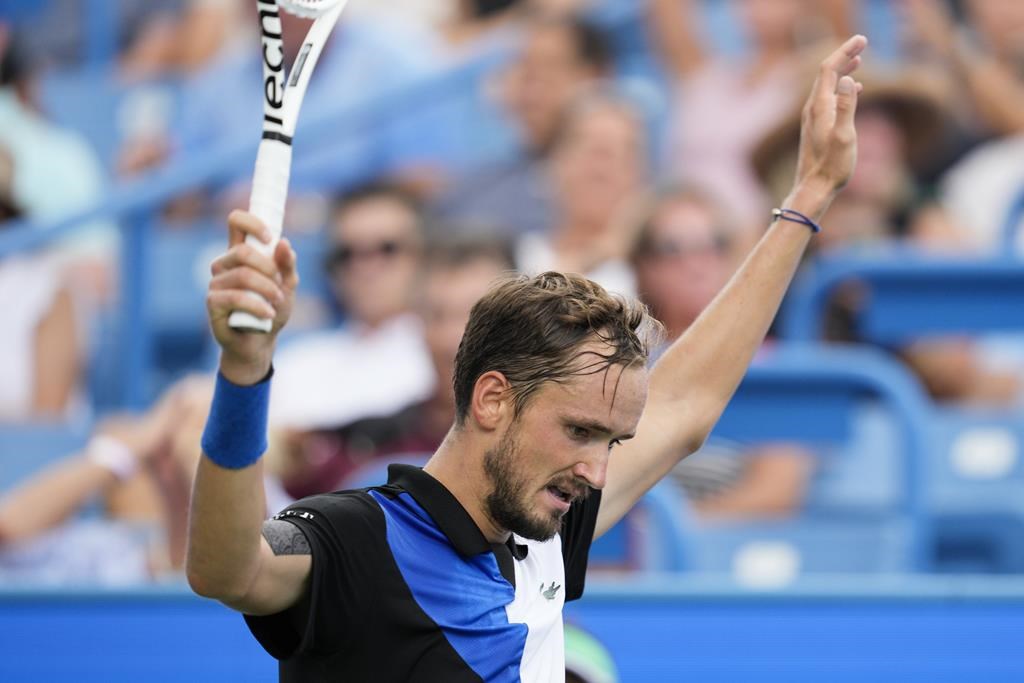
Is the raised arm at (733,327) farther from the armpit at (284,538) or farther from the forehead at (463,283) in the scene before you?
the forehead at (463,283)

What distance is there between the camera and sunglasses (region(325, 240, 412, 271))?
5.39 meters

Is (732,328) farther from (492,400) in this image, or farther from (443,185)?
Answer: (443,185)

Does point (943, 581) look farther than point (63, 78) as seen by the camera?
No

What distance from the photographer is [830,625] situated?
11.8 ft

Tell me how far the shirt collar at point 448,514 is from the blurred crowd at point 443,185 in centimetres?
187

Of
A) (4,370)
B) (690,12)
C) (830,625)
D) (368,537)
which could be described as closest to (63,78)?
(4,370)

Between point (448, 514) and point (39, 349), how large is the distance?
3.78m

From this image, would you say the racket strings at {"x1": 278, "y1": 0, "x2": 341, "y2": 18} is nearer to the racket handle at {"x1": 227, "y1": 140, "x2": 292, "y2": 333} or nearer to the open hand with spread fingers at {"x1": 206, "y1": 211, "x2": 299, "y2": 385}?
the racket handle at {"x1": 227, "y1": 140, "x2": 292, "y2": 333}

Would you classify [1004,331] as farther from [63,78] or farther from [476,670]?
[63,78]

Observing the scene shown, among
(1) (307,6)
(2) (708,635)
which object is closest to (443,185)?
(2) (708,635)

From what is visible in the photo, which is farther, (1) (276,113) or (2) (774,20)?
(2) (774,20)

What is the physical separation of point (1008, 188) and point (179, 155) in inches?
146

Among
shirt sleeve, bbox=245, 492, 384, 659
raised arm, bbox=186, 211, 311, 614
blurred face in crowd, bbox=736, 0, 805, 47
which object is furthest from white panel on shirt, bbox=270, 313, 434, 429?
raised arm, bbox=186, 211, 311, 614

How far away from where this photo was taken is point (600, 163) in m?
5.75
